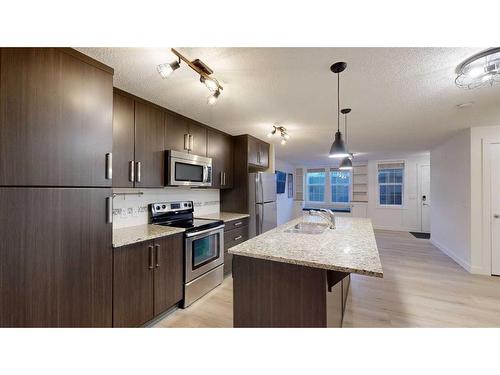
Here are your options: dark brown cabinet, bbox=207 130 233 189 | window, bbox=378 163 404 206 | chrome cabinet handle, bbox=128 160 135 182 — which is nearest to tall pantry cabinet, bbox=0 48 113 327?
chrome cabinet handle, bbox=128 160 135 182

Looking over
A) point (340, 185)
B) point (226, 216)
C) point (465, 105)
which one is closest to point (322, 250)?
point (226, 216)

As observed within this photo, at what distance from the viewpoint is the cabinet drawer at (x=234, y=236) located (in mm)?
3054

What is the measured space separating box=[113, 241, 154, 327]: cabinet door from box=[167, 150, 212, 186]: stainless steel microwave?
868 millimetres

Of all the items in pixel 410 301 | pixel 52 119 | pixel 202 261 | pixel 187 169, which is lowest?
pixel 410 301

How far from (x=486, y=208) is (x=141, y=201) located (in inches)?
193

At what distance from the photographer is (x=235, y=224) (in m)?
3.26

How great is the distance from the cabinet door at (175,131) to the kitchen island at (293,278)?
5.31ft

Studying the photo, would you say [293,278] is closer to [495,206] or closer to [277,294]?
[277,294]

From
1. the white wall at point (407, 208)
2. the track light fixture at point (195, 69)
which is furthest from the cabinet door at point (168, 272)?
the white wall at point (407, 208)

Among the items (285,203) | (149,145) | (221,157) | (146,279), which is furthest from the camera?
(285,203)

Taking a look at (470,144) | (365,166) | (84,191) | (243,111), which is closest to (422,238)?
(365,166)

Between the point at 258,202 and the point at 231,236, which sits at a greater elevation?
the point at 258,202
